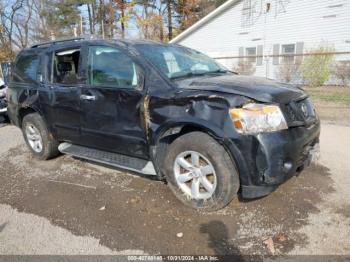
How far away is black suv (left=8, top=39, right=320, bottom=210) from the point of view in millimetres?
2943

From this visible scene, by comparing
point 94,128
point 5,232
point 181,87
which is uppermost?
point 181,87

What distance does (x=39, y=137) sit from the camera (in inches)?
206

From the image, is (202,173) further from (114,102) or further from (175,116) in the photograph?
(114,102)

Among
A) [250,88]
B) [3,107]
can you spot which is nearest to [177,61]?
[250,88]

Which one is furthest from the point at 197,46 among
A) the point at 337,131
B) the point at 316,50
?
the point at 337,131

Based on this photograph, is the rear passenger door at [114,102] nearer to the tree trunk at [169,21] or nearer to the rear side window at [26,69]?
the rear side window at [26,69]

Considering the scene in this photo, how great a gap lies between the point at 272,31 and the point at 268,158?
15616 millimetres

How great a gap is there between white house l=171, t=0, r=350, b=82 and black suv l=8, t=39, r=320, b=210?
11.3 metres

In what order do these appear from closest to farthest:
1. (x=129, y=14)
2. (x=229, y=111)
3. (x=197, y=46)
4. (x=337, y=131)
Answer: (x=229, y=111) → (x=337, y=131) → (x=197, y=46) → (x=129, y=14)

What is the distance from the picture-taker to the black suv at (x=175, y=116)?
9.66 ft

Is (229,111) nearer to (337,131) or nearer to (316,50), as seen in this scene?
(337,131)

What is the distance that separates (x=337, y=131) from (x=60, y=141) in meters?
5.34

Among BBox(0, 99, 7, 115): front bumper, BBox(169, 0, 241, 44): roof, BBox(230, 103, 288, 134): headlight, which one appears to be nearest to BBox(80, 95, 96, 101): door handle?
BBox(230, 103, 288, 134): headlight

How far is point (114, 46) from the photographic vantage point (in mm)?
3900
